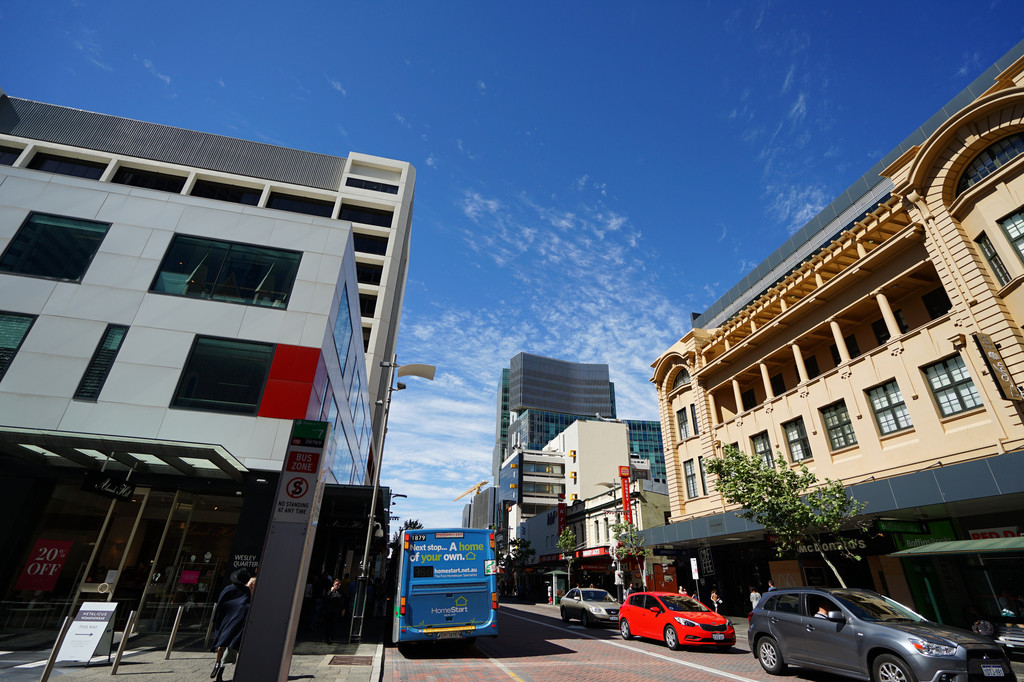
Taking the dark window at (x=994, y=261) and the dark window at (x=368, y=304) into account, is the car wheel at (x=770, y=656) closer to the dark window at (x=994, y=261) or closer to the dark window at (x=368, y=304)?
the dark window at (x=994, y=261)

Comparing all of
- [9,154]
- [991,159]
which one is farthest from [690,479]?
[9,154]

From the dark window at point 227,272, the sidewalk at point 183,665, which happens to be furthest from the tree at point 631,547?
the dark window at point 227,272

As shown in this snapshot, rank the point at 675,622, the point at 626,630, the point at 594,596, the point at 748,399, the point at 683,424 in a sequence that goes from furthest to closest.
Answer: the point at 683,424
the point at 748,399
the point at 594,596
the point at 626,630
the point at 675,622

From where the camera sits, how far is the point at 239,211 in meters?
17.9

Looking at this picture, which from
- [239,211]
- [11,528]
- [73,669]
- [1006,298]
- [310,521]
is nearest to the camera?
[310,521]

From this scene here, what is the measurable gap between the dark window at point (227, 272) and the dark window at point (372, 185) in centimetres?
3744

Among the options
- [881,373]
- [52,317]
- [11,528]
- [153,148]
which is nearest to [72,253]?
[52,317]

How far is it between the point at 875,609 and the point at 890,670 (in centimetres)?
141

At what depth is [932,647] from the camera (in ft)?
23.8

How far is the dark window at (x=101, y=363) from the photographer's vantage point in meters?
14.3

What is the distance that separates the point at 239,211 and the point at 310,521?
16007mm

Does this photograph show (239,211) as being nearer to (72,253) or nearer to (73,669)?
(72,253)

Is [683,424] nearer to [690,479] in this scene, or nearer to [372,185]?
[690,479]

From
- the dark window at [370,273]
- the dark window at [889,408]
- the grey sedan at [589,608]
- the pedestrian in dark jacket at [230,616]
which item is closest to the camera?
the pedestrian in dark jacket at [230,616]
